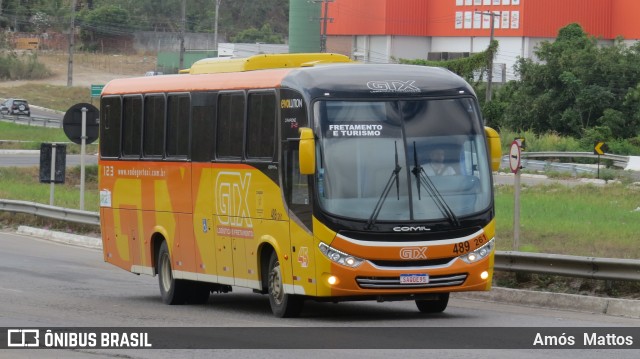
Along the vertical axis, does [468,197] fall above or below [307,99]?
below

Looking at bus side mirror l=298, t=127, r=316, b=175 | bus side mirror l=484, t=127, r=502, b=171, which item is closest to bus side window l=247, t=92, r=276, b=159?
bus side mirror l=298, t=127, r=316, b=175

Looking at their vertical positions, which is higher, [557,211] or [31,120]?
[557,211]

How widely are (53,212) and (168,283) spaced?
1414 cm

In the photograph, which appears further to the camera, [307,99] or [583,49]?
[583,49]

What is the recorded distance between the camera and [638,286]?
17391 mm

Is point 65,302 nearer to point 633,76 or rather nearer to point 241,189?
point 241,189

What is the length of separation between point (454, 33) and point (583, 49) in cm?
3586

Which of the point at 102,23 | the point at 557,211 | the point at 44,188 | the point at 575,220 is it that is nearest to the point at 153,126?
the point at 575,220

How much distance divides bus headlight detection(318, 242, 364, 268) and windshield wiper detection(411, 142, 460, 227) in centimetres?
101

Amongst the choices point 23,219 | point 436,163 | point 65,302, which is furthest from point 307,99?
point 23,219

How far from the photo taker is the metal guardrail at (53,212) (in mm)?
30875

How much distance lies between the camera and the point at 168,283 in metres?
19.0

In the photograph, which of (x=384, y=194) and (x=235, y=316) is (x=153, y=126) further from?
(x=384, y=194)

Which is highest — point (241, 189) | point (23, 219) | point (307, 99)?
point (307, 99)
